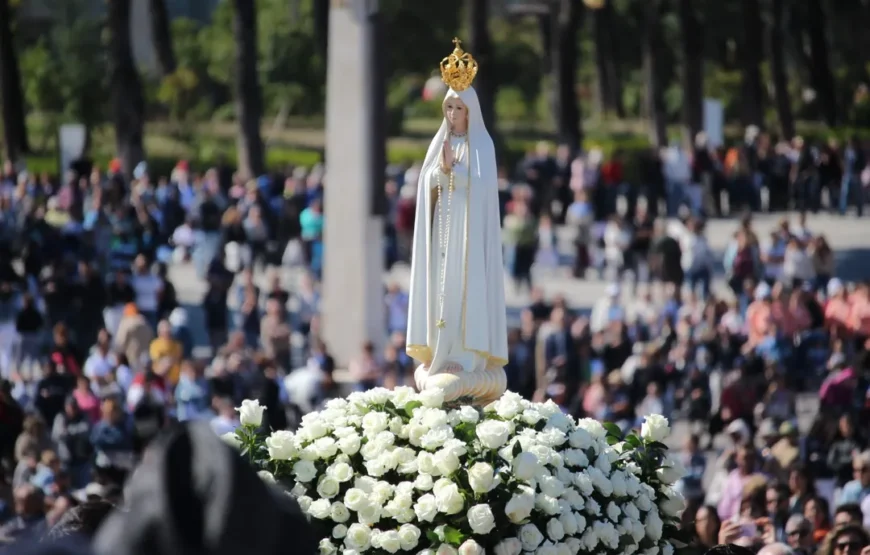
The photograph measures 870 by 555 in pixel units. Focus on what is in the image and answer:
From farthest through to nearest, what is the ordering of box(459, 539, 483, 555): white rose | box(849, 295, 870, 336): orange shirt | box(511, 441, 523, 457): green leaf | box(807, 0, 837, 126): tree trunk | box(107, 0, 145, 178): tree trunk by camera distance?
1. box(807, 0, 837, 126): tree trunk
2. box(107, 0, 145, 178): tree trunk
3. box(849, 295, 870, 336): orange shirt
4. box(511, 441, 523, 457): green leaf
5. box(459, 539, 483, 555): white rose

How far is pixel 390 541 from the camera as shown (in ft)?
22.2

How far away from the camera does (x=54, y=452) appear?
51.8 ft

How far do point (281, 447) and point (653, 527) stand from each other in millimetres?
1441

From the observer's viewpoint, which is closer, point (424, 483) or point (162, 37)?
point (424, 483)

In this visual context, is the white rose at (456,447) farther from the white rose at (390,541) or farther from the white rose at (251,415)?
the white rose at (251,415)

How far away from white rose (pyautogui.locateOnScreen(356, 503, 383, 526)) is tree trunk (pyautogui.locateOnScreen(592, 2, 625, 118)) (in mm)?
46435

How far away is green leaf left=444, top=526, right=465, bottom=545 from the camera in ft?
22.2

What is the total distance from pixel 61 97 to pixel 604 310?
2659 cm

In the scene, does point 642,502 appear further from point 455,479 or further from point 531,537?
point 455,479

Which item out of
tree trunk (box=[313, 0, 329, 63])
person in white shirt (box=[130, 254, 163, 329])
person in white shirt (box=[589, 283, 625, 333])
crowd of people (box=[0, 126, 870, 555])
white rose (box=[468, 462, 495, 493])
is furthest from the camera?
tree trunk (box=[313, 0, 329, 63])

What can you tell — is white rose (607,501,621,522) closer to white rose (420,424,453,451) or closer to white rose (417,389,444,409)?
white rose (420,424,453,451)

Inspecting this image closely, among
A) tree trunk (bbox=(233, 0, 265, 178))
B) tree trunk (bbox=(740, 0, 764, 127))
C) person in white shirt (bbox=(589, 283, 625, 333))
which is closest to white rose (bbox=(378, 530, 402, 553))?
person in white shirt (bbox=(589, 283, 625, 333))

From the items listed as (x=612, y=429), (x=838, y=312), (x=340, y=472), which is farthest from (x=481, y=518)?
(x=838, y=312)

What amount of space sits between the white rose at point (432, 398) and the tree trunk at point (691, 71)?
35456mm
